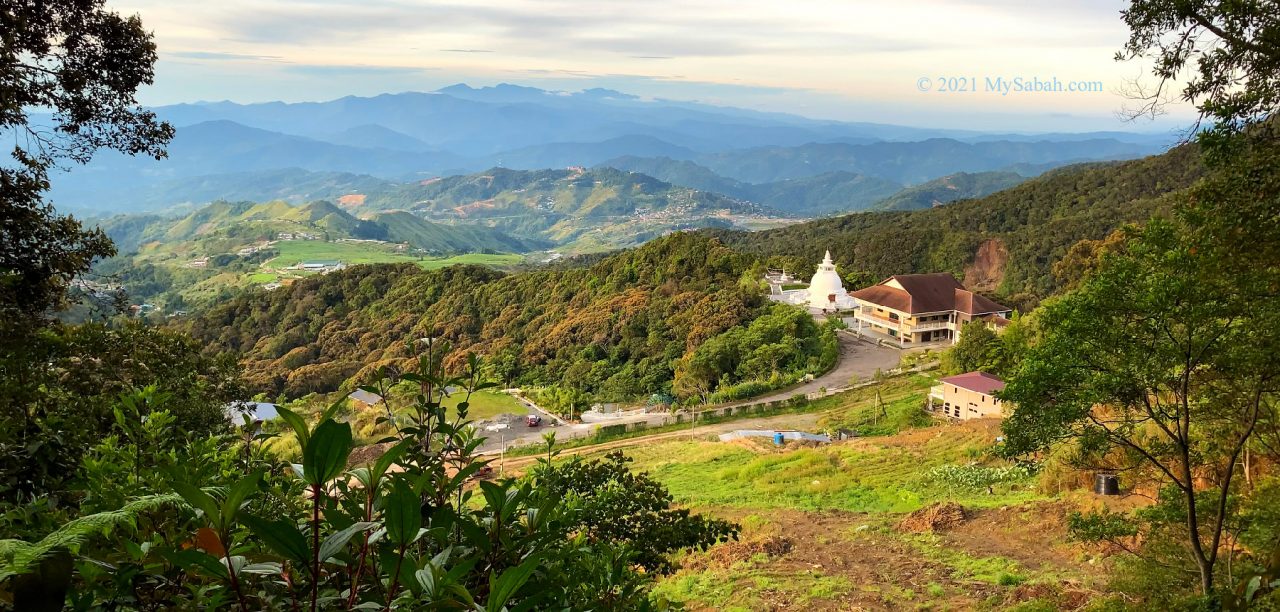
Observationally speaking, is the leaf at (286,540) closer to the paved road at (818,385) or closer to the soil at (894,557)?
the soil at (894,557)

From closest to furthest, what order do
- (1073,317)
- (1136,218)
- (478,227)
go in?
(1073,317) < (1136,218) < (478,227)

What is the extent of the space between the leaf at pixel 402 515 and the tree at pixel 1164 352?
17.4ft

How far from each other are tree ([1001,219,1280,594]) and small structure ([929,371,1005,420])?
12727mm

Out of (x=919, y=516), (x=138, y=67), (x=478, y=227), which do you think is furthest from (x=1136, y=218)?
(x=478, y=227)

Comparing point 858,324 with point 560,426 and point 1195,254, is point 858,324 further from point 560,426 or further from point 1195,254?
point 1195,254

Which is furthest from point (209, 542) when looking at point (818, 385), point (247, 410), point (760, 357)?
point (760, 357)

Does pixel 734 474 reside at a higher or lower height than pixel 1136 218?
lower

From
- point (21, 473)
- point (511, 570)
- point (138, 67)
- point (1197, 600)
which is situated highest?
point (138, 67)

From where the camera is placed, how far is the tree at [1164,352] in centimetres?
461

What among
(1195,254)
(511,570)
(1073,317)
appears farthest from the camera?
(1073,317)

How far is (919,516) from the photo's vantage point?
416 inches

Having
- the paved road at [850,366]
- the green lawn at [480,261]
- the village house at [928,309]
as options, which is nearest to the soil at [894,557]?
the paved road at [850,366]

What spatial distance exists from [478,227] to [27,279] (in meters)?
147

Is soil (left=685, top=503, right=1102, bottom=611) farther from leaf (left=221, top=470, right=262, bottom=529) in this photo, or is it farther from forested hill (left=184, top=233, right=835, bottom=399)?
forested hill (left=184, top=233, right=835, bottom=399)
